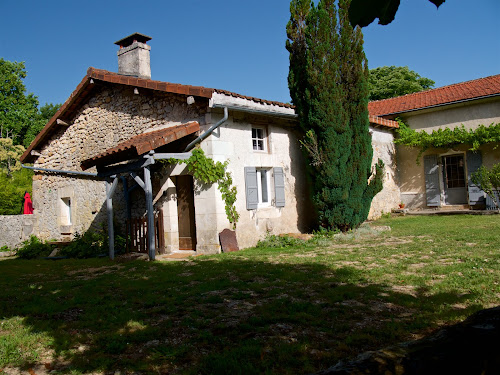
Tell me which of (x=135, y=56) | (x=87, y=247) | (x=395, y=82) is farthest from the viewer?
(x=395, y=82)

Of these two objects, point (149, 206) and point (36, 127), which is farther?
point (36, 127)

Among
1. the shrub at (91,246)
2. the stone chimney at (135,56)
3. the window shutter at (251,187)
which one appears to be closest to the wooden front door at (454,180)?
the window shutter at (251,187)

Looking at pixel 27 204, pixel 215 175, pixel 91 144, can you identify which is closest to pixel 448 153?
pixel 215 175

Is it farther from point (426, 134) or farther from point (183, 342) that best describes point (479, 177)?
point (183, 342)

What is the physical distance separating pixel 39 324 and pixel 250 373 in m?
2.53

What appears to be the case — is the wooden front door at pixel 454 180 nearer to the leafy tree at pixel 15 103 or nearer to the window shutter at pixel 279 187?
the window shutter at pixel 279 187

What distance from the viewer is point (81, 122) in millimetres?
12484

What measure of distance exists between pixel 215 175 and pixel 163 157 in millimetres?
1216

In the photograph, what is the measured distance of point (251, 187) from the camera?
31.3ft

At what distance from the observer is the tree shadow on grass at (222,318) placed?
9.59 feet

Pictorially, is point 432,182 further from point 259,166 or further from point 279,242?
point 279,242

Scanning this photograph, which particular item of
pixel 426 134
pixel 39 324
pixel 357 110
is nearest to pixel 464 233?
pixel 357 110

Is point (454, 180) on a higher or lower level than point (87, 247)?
higher

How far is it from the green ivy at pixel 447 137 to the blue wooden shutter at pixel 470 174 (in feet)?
0.96
